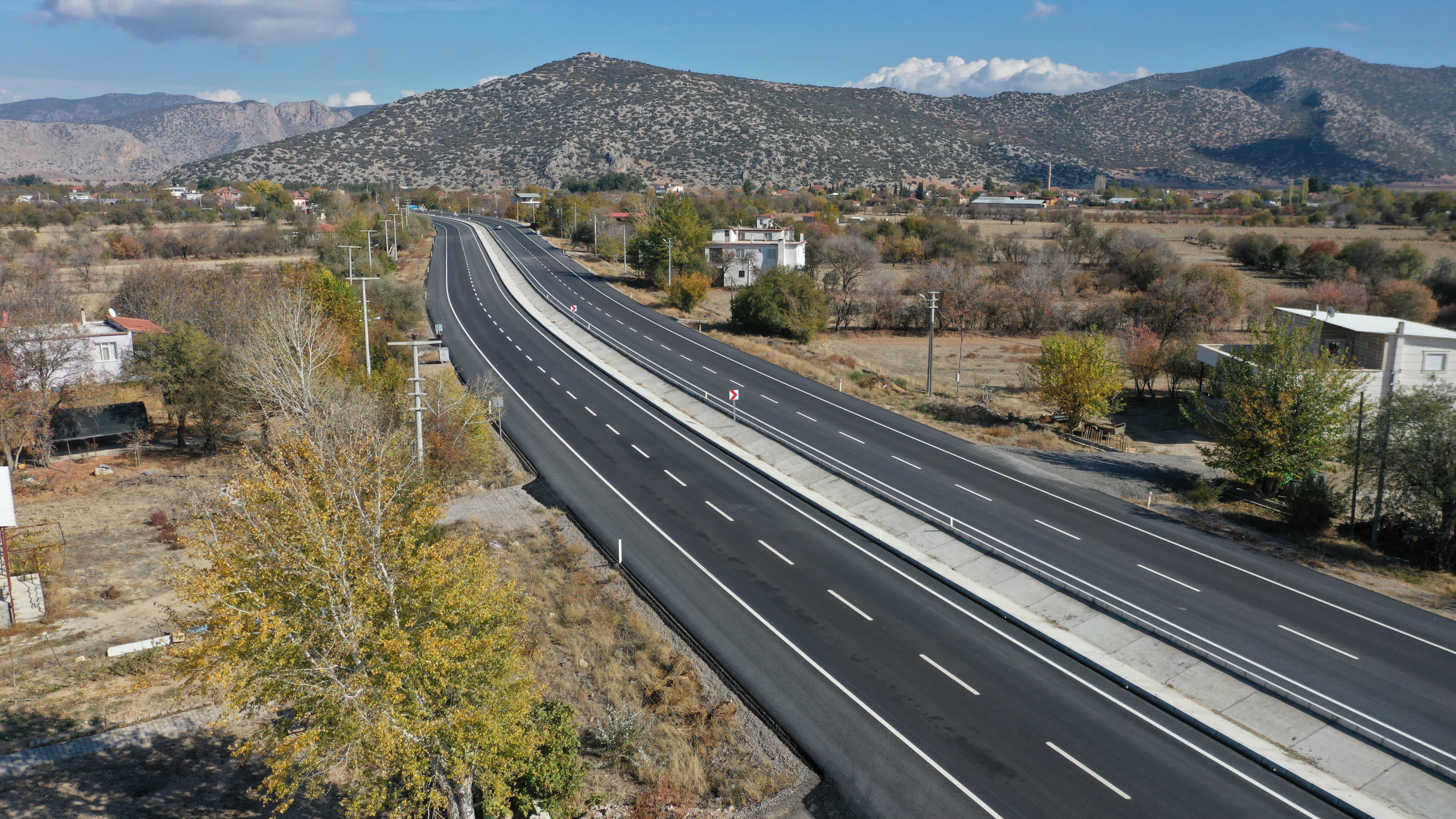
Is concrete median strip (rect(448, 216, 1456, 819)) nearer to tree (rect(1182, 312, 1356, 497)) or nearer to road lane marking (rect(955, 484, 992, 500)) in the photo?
road lane marking (rect(955, 484, 992, 500))

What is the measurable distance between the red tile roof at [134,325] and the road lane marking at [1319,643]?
182 ft

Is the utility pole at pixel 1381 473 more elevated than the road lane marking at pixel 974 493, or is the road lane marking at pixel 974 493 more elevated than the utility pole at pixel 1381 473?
the utility pole at pixel 1381 473

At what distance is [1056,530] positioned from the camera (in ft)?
89.5

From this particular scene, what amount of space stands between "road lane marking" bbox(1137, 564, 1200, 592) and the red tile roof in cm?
5201

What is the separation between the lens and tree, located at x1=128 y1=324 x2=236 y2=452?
3612cm

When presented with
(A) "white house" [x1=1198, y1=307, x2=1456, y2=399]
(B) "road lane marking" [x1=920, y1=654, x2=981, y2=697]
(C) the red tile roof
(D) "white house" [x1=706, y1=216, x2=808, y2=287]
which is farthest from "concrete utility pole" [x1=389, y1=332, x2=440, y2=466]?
(D) "white house" [x1=706, y1=216, x2=808, y2=287]

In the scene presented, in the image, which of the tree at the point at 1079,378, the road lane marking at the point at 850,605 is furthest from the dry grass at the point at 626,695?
the tree at the point at 1079,378

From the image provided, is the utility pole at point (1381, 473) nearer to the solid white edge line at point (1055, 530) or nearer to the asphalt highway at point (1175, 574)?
the asphalt highway at point (1175, 574)

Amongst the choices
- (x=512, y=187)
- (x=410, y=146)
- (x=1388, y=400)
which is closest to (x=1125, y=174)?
(x=512, y=187)

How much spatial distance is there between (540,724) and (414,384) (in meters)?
15.2

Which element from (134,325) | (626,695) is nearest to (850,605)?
(626,695)

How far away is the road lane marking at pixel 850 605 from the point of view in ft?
71.4

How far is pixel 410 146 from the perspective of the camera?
640ft

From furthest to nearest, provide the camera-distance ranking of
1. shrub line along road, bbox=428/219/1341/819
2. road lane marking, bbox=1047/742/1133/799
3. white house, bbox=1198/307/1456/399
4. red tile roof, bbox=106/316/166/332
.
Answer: red tile roof, bbox=106/316/166/332, white house, bbox=1198/307/1456/399, shrub line along road, bbox=428/219/1341/819, road lane marking, bbox=1047/742/1133/799
